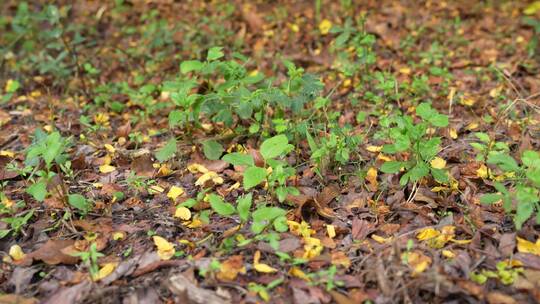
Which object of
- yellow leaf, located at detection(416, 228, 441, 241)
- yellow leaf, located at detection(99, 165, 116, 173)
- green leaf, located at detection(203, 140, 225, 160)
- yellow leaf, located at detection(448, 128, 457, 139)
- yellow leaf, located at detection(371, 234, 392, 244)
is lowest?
yellow leaf, located at detection(371, 234, 392, 244)

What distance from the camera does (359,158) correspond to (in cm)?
287

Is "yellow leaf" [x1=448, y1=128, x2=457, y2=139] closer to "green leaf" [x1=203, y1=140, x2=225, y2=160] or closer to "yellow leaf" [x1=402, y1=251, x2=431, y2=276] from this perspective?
"yellow leaf" [x1=402, y1=251, x2=431, y2=276]

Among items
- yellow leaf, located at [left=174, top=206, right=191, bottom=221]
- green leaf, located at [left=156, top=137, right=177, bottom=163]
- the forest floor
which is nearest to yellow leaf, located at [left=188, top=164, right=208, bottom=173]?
the forest floor

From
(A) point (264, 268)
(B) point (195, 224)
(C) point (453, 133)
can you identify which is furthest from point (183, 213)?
(C) point (453, 133)

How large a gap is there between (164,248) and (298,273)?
622mm

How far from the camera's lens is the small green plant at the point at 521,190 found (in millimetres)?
2119

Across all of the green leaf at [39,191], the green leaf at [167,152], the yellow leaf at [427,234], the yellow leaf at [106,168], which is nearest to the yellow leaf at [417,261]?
the yellow leaf at [427,234]

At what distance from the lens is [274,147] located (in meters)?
2.48

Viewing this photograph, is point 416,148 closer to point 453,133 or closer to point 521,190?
point 521,190

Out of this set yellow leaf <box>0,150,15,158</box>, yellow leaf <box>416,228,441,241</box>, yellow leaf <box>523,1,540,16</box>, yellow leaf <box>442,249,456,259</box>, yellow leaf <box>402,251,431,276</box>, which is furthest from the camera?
yellow leaf <box>523,1,540,16</box>

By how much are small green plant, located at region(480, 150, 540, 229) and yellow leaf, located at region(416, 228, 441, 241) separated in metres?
0.25

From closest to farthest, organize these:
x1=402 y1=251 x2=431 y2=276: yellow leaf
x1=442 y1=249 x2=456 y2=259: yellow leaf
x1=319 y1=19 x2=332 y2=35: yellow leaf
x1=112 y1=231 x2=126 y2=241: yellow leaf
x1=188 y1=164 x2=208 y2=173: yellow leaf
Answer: x1=402 y1=251 x2=431 y2=276: yellow leaf, x1=442 y1=249 x2=456 y2=259: yellow leaf, x1=112 y1=231 x2=126 y2=241: yellow leaf, x1=188 y1=164 x2=208 y2=173: yellow leaf, x1=319 y1=19 x2=332 y2=35: yellow leaf

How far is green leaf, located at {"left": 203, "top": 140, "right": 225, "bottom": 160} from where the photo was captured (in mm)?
2973

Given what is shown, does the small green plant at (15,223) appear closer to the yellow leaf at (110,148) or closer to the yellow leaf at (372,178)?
the yellow leaf at (110,148)
